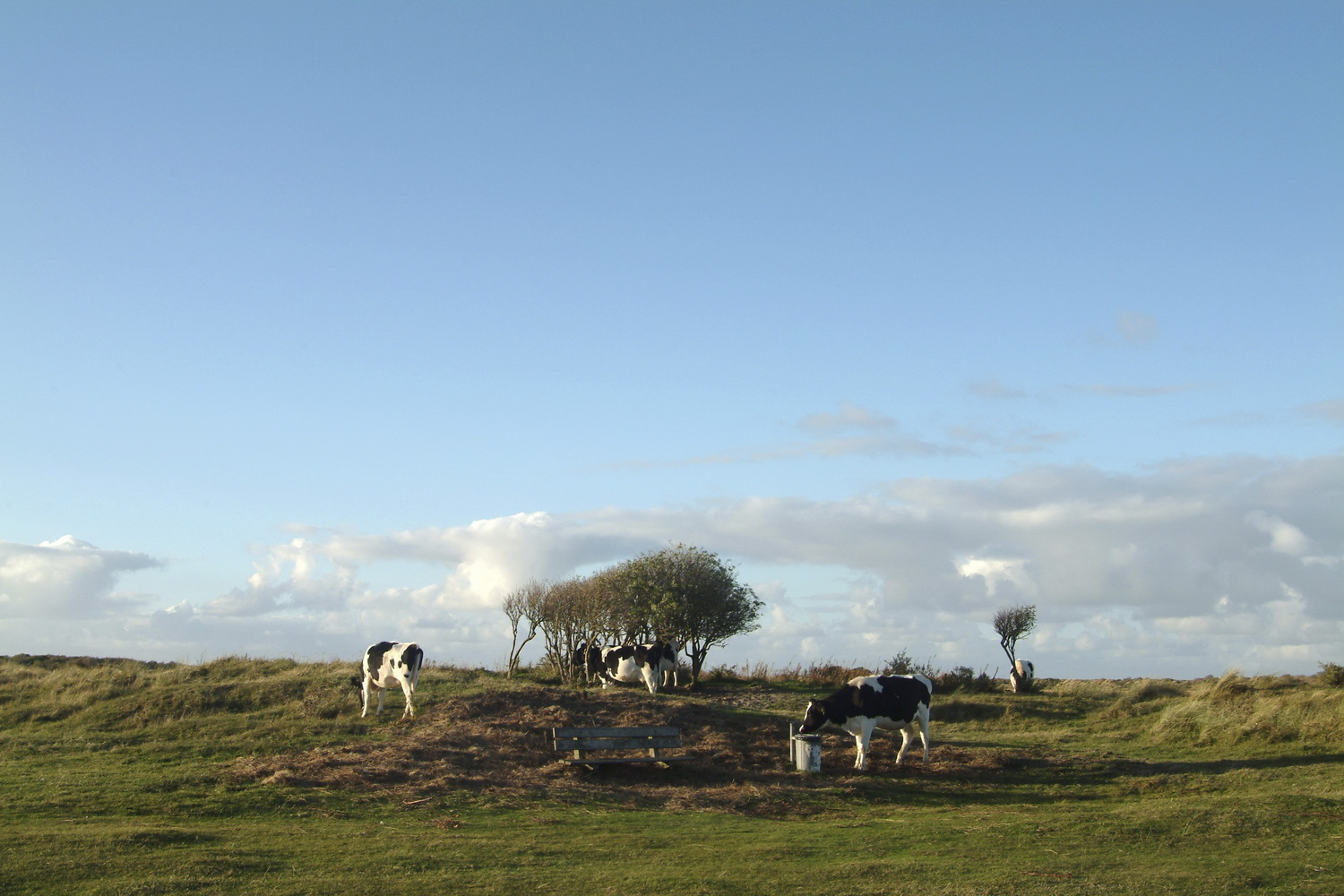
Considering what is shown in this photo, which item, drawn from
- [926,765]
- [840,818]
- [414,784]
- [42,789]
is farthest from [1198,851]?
[42,789]

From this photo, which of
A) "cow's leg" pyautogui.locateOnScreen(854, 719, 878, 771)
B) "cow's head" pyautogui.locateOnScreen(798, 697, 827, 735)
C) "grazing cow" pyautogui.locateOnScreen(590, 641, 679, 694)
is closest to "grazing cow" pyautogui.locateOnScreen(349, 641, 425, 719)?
"grazing cow" pyautogui.locateOnScreen(590, 641, 679, 694)

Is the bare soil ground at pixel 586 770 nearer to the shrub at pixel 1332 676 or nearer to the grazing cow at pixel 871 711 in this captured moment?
the grazing cow at pixel 871 711

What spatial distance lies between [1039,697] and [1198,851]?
72.5ft

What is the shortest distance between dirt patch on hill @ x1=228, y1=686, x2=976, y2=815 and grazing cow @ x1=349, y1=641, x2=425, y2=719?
1.18 metres

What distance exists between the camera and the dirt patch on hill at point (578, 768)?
65.6ft

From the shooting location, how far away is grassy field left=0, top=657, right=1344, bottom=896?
42.8 ft

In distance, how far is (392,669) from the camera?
29.4 m

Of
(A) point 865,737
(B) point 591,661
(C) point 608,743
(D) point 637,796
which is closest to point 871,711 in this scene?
(A) point 865,737

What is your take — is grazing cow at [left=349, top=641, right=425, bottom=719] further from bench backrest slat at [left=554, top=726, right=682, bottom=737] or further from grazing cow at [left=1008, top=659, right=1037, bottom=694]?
grazing cow at [left=1008, top=659, right=1037, bottom=694]

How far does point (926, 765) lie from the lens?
24.0 metres

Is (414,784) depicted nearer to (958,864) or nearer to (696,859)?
(696,859)

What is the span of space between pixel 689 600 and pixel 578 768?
1961 centimetres

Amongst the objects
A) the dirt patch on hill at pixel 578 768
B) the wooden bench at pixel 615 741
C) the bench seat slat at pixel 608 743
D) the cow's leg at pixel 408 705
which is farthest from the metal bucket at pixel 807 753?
the cow's leg at pixel 408 705

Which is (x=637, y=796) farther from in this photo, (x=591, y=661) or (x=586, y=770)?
(x=591, y=661)
